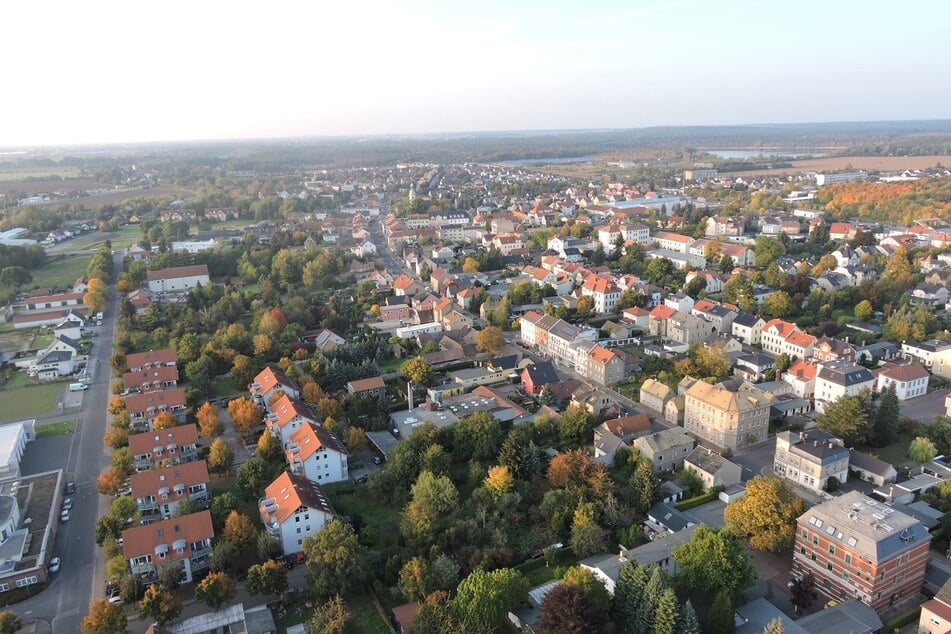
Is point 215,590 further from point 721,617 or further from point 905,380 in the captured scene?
point 905,380

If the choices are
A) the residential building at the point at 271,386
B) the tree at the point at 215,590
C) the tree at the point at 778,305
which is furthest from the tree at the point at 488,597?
the tree at the point at 778,305

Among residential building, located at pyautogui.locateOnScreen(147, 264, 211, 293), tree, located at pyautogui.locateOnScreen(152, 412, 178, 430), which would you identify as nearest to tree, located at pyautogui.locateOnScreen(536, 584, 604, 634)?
tree, located at pyautogui.locateOnScreen(152, 412, 178, 430)

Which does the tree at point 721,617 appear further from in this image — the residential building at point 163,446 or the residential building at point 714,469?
the residential building at point 163,446

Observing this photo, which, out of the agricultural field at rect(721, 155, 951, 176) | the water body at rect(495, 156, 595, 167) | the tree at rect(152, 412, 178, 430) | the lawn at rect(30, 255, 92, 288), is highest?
the water body at rect(495, 156, 595, 167)

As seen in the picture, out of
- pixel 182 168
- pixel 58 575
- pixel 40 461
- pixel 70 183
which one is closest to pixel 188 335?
pixel 40 461

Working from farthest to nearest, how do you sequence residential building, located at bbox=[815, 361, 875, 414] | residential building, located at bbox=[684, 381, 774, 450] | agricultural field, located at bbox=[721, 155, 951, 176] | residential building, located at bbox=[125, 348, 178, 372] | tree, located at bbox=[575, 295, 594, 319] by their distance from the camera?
1. agricultural field, located at bbox=[721, 155, 951, 176]
2. tree, located at bbox=[575, 295, 594, 319]
3. residential building, located at bbox=[125, 348, 178, 372]
4. residential building, located at bbox=[815, 361, 875, 414]
5. residential building, located at bbox=[684, 381, 774, 450]

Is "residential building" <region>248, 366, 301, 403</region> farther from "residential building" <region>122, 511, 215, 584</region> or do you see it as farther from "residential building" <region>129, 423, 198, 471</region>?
"residential building" <region>122, 511, 215, 584</region>
